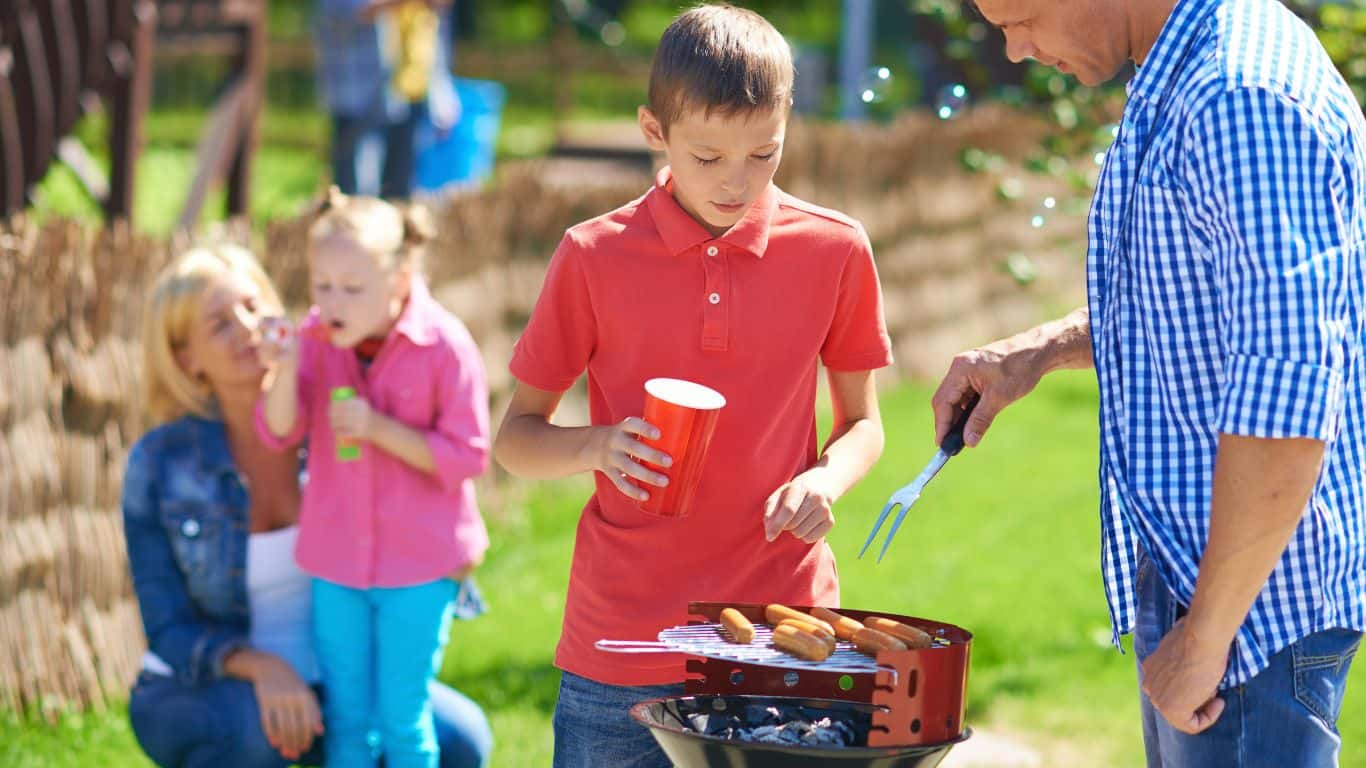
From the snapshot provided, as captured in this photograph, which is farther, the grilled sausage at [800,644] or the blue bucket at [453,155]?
the blue bucket at [453,155]

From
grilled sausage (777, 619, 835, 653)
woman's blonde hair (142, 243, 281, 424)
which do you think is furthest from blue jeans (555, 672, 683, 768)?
woman's blonde hair (142, 243, 281, 424)

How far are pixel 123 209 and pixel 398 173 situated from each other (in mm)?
1752

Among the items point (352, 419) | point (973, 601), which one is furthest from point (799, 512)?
point (973, 601)

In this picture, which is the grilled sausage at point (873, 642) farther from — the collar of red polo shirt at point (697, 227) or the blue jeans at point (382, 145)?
the blue jeans at point (382, 145)

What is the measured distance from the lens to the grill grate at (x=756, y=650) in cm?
215

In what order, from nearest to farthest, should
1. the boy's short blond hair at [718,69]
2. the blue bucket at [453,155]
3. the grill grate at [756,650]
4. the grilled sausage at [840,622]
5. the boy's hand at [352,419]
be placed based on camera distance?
the grill grate at [756,650]
the grilled sausage at [840,622]
the boy's short blond hair at [718,69]
the boy's hand at [352,419]
the blue bucket at [453,155]

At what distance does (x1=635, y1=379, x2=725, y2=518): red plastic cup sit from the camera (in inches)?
92.1

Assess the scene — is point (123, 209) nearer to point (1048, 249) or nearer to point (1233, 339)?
point (1048, 249)

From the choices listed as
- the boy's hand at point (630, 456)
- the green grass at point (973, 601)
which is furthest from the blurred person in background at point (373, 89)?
the boy's hand at point (630, 456)

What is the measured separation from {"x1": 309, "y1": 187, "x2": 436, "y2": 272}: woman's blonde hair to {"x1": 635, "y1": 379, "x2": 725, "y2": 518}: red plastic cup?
126cm

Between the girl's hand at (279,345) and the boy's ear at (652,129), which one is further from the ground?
the boy's ear at (652,129)

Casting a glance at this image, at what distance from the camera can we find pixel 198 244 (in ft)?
16.1

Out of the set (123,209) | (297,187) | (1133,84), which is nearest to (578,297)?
(1133,84)

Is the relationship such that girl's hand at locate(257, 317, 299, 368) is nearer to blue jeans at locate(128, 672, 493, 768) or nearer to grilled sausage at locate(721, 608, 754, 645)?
blue jeans at locate(128, 672, 493, 768)
